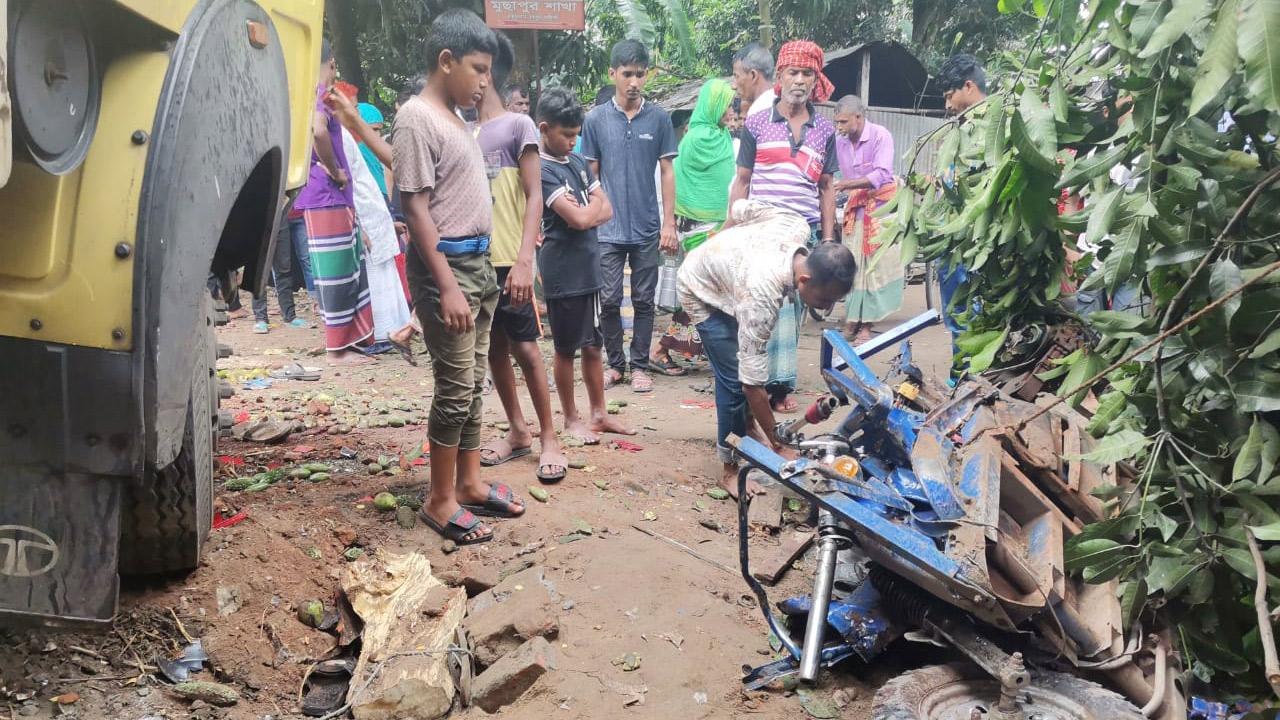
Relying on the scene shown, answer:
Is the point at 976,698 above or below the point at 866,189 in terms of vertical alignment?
below

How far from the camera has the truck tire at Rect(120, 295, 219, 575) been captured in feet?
8.25

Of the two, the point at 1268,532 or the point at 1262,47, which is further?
the point at 1268,532

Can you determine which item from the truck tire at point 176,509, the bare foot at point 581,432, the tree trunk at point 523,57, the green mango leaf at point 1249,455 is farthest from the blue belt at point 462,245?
the tree trunk at point 523,57

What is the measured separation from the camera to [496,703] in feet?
8.58

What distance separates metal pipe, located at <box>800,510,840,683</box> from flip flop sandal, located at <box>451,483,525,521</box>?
149 centimetres

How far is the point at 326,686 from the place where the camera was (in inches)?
110

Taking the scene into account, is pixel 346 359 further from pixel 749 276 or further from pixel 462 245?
pixel 749 276

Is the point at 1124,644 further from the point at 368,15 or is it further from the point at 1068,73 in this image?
the point at 368,15

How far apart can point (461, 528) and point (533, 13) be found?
19.4ft

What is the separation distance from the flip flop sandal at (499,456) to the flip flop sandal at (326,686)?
1.55 metres

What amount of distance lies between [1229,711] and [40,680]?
321 centimetres

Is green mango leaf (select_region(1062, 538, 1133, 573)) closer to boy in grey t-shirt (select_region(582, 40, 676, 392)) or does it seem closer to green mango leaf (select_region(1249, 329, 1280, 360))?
green mango leaf (select_region(1249, 329, 1280, 360))

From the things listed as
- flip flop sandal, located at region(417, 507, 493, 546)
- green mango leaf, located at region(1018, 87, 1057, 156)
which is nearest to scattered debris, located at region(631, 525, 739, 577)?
flip flop sandal, located at region(417, 507, 493, 546)

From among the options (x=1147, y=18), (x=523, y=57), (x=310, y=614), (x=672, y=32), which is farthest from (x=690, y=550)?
(x=672, y=32)
